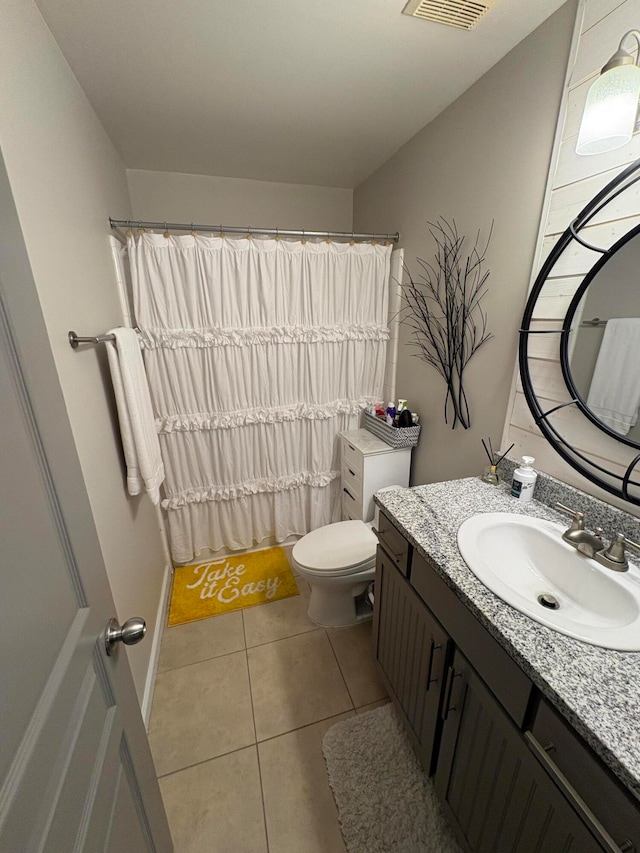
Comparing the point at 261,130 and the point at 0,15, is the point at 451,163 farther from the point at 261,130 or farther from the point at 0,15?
the point at 0,15

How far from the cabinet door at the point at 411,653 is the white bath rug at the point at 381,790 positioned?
172 millimetres

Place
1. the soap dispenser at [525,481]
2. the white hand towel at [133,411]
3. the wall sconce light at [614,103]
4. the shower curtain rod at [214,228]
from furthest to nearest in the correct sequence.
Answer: the shower curtain rod at [214,228], the white hand towel at [133,411], the soap dispenser at [525,481], the wall sconce light at [614,103]

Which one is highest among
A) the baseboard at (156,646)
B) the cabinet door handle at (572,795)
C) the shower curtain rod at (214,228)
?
the shower curtain rod at (214,228)

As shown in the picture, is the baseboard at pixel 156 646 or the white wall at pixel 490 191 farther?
the baseboard at pixel 156 646

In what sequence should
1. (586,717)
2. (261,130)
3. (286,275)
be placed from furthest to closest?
(286,275) → (261,130) → (586,717)

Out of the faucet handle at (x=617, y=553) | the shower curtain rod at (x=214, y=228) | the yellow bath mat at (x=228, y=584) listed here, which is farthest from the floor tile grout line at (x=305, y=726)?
the shower curtain rod at (x=214, y=228)

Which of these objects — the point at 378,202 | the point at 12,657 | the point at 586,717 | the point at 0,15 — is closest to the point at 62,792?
the point at 12,657

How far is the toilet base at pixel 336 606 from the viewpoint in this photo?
5.71ft

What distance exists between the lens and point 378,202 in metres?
2.08

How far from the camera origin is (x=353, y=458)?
204 centimetres

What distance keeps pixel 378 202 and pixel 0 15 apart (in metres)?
1.72

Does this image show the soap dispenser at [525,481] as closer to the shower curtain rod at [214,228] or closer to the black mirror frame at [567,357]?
the black mirror frame at [567,357]

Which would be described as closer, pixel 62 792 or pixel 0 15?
pixel 62 792

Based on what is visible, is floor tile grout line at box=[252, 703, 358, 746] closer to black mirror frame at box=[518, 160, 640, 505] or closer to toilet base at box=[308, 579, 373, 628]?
toilet base at box=[308, 579, 373, 628]
